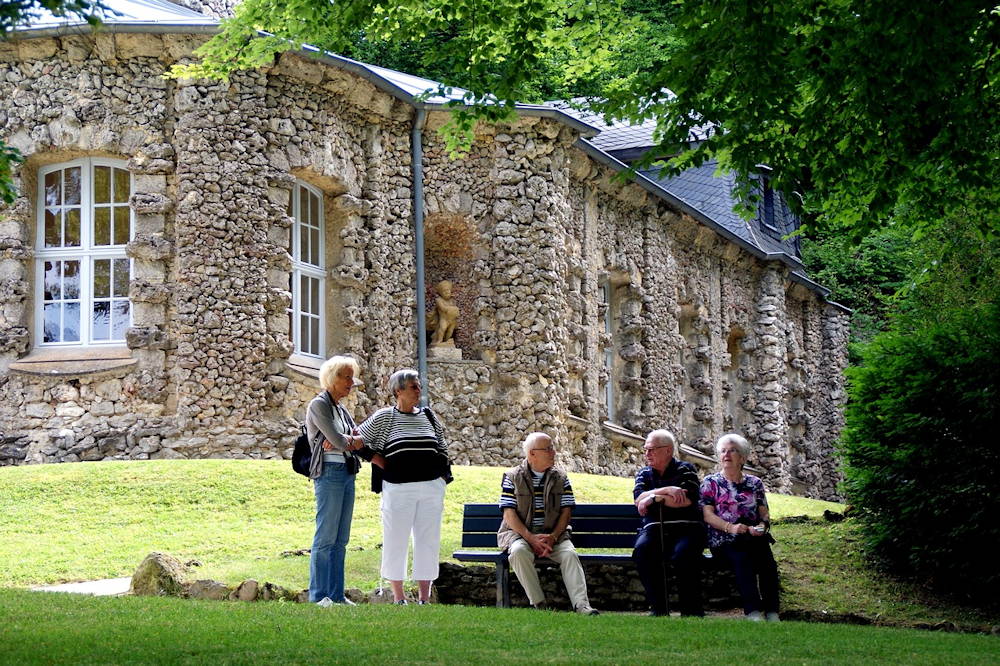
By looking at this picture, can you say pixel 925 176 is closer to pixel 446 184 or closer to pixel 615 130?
pixel 446 184

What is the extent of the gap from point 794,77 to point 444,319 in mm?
12122

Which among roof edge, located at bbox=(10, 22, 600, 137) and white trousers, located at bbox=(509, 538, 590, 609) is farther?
roof edge, located at bbox=(10, 22, 600, 137)

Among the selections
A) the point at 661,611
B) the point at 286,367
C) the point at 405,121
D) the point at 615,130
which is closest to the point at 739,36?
the point at 661,611

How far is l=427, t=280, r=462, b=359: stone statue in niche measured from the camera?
71.5 ft

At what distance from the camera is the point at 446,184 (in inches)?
866

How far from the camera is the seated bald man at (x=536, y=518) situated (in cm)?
992

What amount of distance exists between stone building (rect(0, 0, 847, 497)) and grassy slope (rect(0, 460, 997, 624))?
78.0 inches

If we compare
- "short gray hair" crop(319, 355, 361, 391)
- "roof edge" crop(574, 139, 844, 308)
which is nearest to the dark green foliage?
"roof edge" crop(574, 139, 844, 308)

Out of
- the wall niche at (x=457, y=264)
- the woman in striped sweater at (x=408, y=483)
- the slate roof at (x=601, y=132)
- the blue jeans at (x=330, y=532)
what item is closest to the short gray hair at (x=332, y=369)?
the woman in striped sweater at (x=408, y=483)

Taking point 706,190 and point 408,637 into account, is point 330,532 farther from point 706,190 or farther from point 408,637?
point 706,190

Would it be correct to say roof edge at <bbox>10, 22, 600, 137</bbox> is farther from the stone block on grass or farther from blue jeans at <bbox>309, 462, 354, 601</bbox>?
the stone block on grass

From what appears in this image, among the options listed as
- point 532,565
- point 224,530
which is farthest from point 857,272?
point 532,565

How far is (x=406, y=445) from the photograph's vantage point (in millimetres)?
9820

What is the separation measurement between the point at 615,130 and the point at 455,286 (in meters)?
9.40
